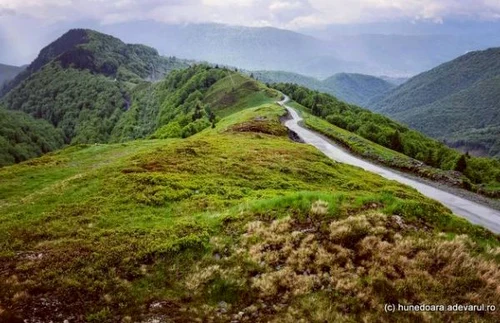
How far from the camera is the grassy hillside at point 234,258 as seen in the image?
1545 cm

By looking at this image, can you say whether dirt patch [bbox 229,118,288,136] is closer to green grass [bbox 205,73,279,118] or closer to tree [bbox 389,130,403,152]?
tree [bbox 389,130,403,152]

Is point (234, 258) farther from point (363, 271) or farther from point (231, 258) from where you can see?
point (363, 271)

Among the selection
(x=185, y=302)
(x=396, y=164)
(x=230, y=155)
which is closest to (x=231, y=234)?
(x=185, y=302)

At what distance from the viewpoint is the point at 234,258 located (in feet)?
61.4

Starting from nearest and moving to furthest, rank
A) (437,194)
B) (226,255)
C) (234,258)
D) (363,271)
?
(363,271), (234,258), (226,255), (437,194)

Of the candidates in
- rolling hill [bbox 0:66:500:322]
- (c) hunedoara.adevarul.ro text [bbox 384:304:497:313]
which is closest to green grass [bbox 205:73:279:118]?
rolling hill [bbox 0:66:500:322]

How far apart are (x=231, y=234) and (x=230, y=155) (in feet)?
78.3

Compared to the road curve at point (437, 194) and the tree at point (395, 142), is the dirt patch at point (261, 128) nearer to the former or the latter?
the road curve at point (437, 194)

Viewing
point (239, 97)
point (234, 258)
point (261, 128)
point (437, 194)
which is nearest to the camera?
point (234, 258)

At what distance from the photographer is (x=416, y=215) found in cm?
2086

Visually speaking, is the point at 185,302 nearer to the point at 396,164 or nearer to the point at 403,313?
the point at 403,313

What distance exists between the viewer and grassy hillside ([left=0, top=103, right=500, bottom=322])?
15.5 m

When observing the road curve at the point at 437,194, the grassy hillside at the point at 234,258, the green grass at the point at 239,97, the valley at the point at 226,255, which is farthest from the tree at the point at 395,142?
the grassy hillside at the point at 234,258

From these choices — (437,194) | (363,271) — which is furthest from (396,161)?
(363,271)
